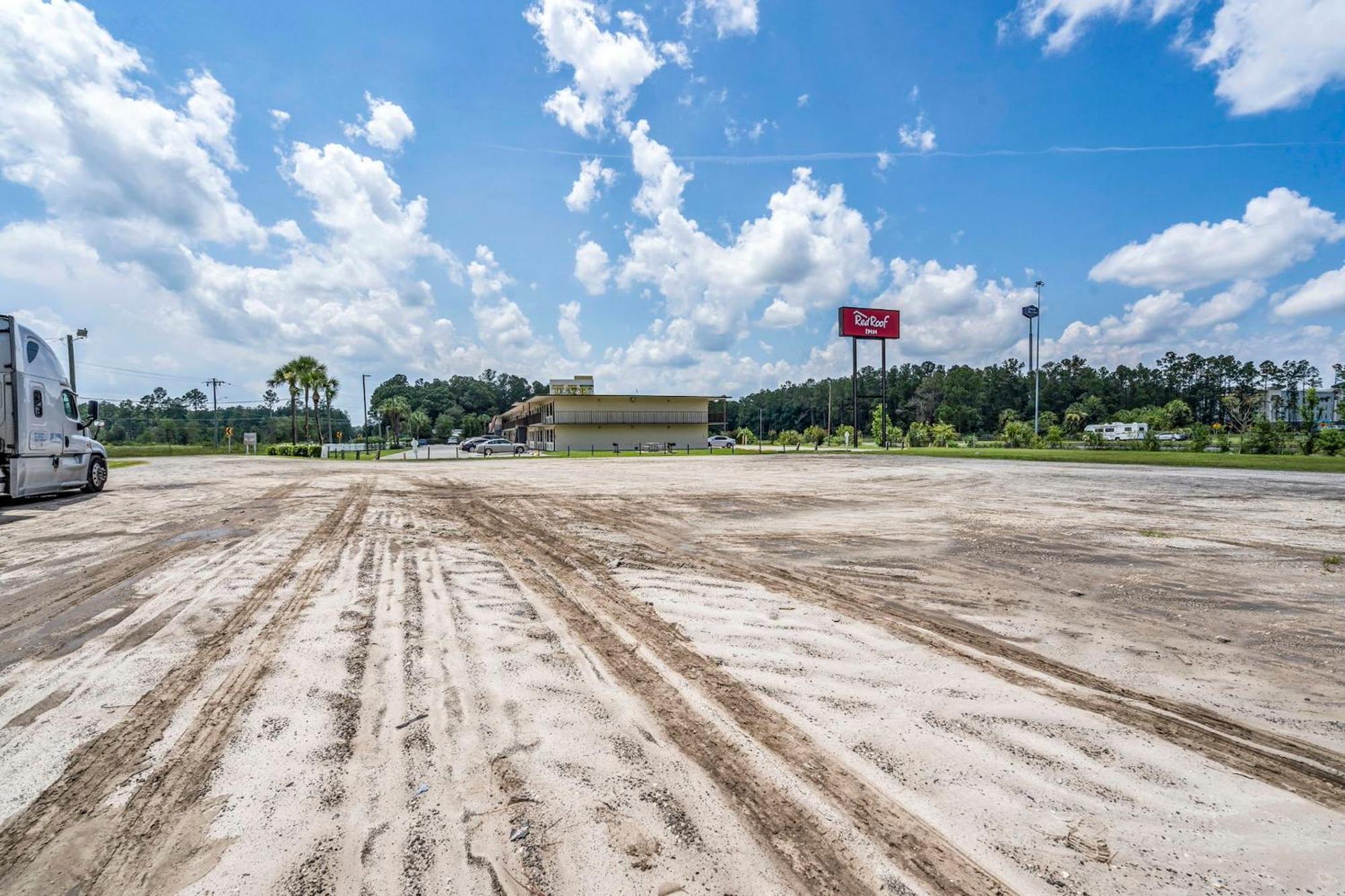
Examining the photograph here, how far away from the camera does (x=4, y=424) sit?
1197 centimetres

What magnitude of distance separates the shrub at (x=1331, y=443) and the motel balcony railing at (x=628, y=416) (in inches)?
1879

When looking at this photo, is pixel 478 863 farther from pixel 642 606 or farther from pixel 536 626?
pixel 642 606

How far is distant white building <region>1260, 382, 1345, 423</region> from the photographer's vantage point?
3130 inches

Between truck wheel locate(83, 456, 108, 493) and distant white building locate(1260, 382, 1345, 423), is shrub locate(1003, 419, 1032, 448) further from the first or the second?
truck wheel locate(83, 456, 108, 493)

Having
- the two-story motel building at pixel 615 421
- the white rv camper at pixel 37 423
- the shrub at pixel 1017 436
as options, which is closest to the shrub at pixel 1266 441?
the shrub at pixel 1017 436

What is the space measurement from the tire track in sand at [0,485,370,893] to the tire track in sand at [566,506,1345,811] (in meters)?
4.51

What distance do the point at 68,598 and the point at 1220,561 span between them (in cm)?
1322

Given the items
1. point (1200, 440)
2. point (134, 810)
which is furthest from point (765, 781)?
point (1200, 440)

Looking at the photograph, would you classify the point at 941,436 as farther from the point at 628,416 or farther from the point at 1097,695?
the point at 1097,695

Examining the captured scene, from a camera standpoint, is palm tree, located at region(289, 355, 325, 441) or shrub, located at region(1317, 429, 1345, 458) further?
palm tree, located at region(289, 355, 325, 441)

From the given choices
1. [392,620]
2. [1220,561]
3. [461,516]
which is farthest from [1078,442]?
[392,620]

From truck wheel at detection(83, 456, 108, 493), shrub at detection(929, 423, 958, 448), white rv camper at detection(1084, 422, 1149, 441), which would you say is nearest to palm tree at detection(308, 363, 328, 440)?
truck wheel at detection(83, 456, 108, 493)

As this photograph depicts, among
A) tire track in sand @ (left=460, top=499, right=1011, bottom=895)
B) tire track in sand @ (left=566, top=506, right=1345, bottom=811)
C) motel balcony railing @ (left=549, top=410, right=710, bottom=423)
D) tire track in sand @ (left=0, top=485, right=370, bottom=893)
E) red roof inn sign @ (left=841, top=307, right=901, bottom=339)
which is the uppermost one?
red roof inn sign @ (left=841, top=307, right=901, bottom=339)

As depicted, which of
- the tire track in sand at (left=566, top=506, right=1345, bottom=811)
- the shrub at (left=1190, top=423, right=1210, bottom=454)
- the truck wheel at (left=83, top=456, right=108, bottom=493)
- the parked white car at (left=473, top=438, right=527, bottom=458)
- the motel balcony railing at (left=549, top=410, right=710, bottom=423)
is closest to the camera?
the tire track in sand at (left=566, top=506, right=1345, bottom=811)
